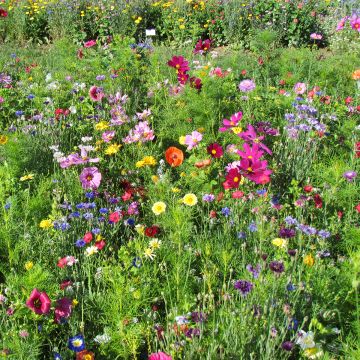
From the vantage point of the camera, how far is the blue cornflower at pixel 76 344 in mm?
1954

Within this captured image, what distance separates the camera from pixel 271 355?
173cm

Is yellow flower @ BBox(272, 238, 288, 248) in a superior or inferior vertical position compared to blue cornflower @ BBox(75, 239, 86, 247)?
superior

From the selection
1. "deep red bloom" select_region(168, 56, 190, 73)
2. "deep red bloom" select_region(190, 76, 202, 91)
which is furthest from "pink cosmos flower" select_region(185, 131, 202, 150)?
"deep red bloom" select_region(168, 56, 190, 73)

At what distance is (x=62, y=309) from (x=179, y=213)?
27.1 inches

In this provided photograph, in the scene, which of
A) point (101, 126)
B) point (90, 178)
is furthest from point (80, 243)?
point (101, 126)

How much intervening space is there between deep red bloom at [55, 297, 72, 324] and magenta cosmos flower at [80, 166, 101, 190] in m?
1.00

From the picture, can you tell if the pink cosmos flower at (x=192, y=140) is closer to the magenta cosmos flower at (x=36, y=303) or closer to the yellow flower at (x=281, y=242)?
the yellow flower at (x=281, y=242)

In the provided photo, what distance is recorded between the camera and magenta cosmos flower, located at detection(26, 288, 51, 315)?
1862 millimetres

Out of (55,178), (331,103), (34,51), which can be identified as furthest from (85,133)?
(34,51)

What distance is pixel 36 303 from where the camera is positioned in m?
1.90

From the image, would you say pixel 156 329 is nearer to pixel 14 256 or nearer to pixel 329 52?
pixel 14 256

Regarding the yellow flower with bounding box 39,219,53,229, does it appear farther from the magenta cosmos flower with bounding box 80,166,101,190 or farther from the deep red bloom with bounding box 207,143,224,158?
the deep red bloom with bounding box 207,143,224,158

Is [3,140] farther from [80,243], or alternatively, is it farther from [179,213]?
[179,213]

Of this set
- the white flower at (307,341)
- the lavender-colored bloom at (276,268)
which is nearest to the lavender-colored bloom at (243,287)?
the lavender-colored bloom at (276,268)
